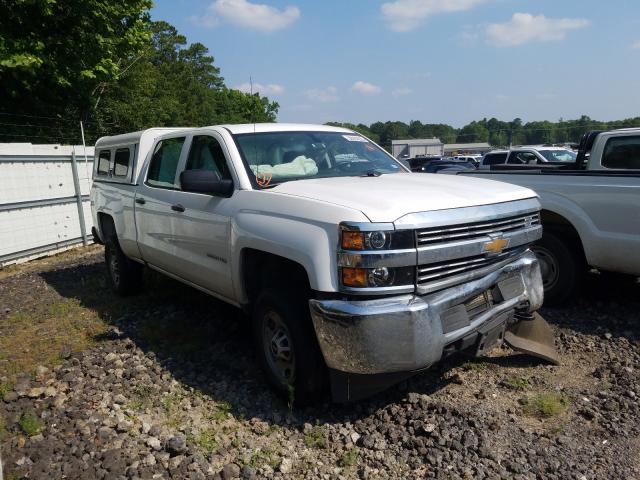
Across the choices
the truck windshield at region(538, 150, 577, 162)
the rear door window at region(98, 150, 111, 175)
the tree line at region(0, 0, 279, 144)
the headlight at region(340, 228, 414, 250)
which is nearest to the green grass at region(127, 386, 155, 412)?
the headlight at region(340, 228, 414, 250)

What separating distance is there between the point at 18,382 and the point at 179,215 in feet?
6.08

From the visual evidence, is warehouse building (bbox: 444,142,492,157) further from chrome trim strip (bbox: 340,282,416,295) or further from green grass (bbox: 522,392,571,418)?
chrome trim strip (bbox: 340,282,416,295)

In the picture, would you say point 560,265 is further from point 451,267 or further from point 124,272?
point 124,272

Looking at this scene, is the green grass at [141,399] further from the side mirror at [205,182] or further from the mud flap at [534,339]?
the mud flap at [534,339]

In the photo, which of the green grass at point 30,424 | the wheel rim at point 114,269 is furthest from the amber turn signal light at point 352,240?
the wheel rim at point 114,269

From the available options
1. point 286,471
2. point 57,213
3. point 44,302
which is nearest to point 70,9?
point 57,213

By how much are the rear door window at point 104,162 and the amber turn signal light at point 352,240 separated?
16.2 ft

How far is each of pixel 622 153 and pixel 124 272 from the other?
5807mm

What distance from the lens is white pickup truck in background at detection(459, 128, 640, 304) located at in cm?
489

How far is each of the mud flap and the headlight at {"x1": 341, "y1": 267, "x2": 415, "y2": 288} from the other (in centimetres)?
155

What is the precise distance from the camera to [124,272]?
6484 millimetres

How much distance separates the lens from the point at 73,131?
17219mm

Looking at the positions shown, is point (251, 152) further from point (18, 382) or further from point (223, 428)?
point (18, 382)

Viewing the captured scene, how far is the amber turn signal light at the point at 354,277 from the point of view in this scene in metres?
2.95
